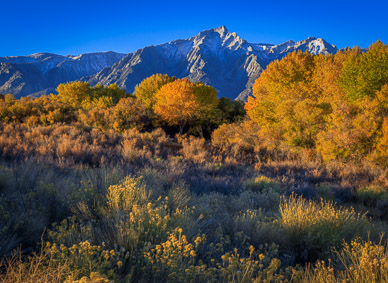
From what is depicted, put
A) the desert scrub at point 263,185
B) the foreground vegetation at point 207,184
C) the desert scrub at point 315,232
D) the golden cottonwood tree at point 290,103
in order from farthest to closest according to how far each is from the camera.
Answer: the golden cottonwood tree at point 290,103, the desert scrub at point 263,185, the desert scrub at point 315,232, the foreground vegetation at point 207,184

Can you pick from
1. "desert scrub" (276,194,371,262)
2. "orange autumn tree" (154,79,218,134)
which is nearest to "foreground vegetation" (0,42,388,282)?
"desert scrub" (276,194,371,262)

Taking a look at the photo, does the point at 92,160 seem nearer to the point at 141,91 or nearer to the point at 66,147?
the point at 66,147

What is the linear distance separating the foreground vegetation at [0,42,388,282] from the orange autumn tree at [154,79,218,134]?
0.60 ft

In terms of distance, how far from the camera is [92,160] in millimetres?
8594

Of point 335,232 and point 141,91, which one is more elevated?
point 141,91

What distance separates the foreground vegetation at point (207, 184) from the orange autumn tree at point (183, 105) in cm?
18

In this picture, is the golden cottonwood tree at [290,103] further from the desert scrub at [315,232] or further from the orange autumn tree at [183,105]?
the desert scrub at [315,232]

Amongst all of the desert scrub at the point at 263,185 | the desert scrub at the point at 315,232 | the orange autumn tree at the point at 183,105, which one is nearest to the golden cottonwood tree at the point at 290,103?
the orange autumn tree at the point at 183,105

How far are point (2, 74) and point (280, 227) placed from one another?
263848mm

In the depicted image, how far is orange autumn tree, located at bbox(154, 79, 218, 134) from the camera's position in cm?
2677

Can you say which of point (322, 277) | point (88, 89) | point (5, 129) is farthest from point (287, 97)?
point (88, 89)

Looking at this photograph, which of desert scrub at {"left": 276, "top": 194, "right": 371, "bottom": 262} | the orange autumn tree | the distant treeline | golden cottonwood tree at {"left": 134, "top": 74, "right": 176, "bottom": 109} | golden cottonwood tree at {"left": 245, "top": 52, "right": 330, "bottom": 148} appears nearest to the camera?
desert scrub at {"left": 276, "top": 194, "right": 371, "bottom": 262}

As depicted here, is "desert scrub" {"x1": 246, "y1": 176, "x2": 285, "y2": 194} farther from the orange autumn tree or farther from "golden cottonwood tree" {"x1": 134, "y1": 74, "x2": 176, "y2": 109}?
"golden cottonwood tree" {"x1": 134, "y1": 74, "x2": 176, "y2": 109}

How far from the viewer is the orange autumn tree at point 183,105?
87.8ft
